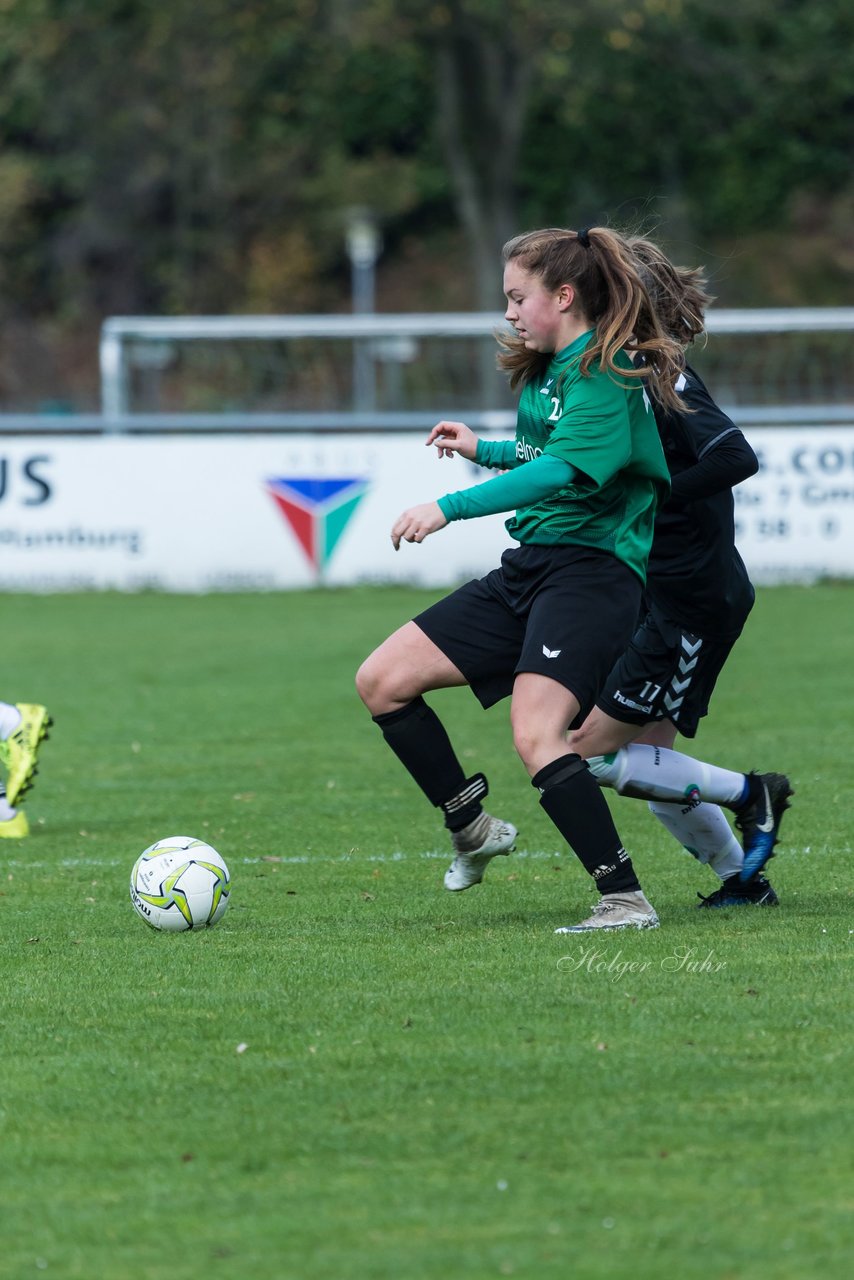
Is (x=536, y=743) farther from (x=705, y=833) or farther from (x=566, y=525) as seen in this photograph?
(x=705, y=833)

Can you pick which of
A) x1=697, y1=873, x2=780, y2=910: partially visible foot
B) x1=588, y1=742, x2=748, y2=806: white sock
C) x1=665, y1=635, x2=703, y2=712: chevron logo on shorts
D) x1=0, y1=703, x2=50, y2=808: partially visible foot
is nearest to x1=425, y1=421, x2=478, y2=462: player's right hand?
x1=665, y1=635, x2=703, y2=712: chevron logo on shorts

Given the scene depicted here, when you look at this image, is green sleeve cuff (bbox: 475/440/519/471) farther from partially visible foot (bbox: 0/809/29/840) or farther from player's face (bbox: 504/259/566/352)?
partially visible foot (bbox: 0/809/29/840)

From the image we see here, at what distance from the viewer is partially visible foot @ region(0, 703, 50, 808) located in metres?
7.40

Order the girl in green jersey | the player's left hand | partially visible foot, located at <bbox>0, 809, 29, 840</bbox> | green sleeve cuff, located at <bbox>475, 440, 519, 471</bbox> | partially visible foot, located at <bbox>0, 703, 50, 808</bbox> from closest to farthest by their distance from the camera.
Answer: the player's left hand < the girl in green jersey < green sleeve cuff, located at <bbox>475, 440, 519, 471</bbox> < partially visible foot, located at <bbox>0, 703, 50, 808</bbox> < partially visible foot, located at <bbox>0, 809, 29, 840</bbox>

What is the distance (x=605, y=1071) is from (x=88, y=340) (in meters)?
42.9

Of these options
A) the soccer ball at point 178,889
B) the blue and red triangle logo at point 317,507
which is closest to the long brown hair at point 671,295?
the soccer ball at point 178,889

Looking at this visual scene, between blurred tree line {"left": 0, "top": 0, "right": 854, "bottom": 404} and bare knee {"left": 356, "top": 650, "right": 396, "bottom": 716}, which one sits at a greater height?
bare knee {"left": 356, "top": 650, "right": 396, "bottom": 716}

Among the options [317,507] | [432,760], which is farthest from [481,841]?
[317,507]

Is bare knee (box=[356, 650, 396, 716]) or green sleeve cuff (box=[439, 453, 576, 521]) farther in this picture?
bare knee (box=[356, 650, 396, 716])

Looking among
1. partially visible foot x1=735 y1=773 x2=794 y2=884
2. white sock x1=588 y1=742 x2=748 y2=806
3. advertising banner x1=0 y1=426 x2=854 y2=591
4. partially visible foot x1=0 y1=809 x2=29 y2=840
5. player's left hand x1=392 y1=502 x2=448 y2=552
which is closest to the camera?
player's left hand x1=392 y1=502 x2=448 y2=552

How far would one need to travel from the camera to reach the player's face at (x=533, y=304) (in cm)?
516

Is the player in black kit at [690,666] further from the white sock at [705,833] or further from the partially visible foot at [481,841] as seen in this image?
the partially visible foot at [481,841]

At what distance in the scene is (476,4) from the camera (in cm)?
3000

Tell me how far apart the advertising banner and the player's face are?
42.3ft
